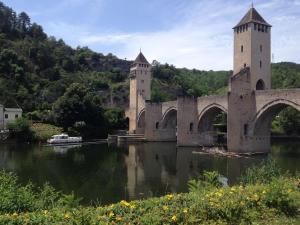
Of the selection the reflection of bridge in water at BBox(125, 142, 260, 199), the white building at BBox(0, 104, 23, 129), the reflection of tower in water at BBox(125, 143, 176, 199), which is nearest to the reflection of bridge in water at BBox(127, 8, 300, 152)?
the reflection of bridge in water at BBox(125, 142, 260, 199)

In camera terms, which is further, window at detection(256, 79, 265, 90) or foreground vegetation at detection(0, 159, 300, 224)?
window at detection(256, 79, 265, 90)

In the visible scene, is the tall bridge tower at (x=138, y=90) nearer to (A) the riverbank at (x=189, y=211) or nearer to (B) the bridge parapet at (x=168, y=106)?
(B) the bridge parapet at (x=168, y=106)

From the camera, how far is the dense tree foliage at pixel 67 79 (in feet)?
182

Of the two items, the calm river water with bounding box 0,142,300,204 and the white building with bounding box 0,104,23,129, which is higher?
the white building with bounding box 0,104,23,129

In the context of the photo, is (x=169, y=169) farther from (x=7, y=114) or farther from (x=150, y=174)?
(x=7, y=114)

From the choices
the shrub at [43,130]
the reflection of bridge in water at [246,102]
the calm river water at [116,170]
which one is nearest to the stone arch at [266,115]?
the reflection of bridge in water at [246,102]

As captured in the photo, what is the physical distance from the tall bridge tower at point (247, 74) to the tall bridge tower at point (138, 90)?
26.0m

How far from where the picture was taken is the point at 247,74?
3878 cm

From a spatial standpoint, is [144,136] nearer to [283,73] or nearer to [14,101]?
[14,101]

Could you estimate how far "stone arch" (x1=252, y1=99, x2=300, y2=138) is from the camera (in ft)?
112

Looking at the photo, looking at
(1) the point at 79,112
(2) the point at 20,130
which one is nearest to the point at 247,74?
(1) the point at 79,112

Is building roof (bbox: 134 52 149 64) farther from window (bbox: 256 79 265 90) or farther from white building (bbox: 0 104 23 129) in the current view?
window (bbox: 256 79 265 90)

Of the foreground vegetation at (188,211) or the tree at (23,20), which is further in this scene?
the tree at (23,20)

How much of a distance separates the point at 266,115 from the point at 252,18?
10.6 m
